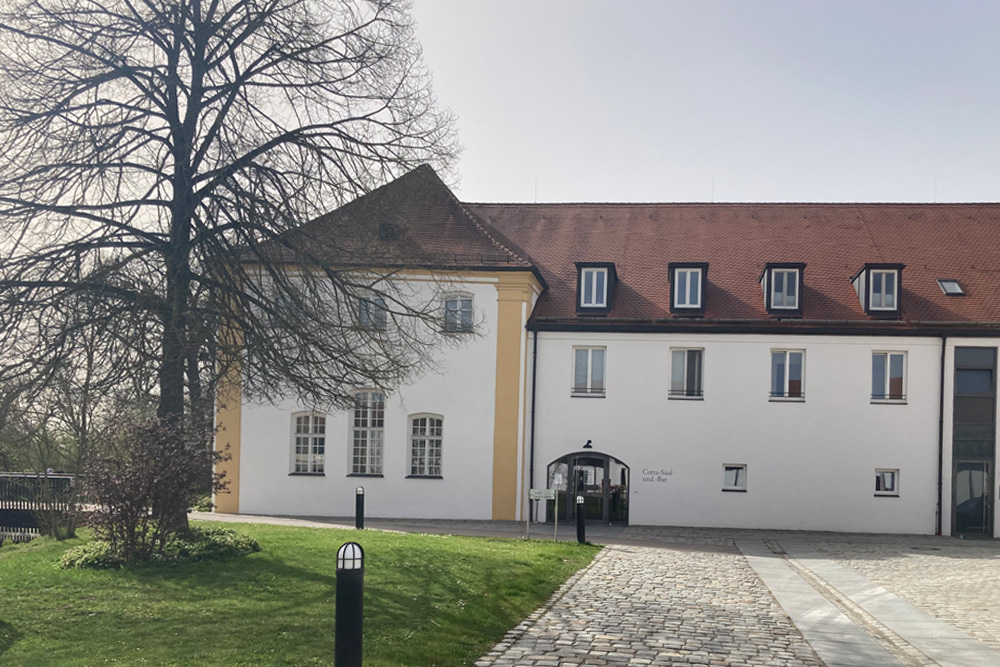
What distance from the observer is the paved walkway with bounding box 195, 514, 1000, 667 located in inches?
366

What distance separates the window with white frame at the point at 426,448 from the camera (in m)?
26.7

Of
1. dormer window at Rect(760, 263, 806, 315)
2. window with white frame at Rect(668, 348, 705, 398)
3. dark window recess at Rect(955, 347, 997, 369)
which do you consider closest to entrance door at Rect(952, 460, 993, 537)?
dark window recess at Rect(955, 347, 997, 369)

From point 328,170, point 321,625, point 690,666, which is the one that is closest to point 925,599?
point 690,666

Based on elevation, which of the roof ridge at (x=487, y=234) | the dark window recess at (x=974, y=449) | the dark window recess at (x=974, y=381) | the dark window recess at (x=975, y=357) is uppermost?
the roof ridge at (x=487, y=234)

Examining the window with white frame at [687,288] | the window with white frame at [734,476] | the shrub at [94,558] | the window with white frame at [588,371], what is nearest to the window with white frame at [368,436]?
the window with white frame at [588,371]

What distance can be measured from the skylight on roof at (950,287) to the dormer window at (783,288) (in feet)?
13.7

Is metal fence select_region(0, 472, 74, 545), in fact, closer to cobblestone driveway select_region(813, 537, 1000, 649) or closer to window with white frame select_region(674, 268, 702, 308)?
cobblestone driveway select_region(813, 537, 1000, 649)

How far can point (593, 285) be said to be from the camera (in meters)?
27.7

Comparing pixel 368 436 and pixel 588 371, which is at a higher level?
pixel 588 371

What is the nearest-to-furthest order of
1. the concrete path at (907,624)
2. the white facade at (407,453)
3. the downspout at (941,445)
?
the concrete path at (907,624)
the downspout at (941,445)
the white facade at (407,453)

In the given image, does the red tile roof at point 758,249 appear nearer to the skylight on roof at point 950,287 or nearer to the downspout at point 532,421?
the skylight on roof at point 950,287

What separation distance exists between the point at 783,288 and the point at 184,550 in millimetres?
19220

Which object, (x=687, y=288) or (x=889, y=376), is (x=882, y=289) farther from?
(x=687, y=288)

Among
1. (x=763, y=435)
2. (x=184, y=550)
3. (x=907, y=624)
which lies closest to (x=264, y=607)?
(x=184, y=550)
